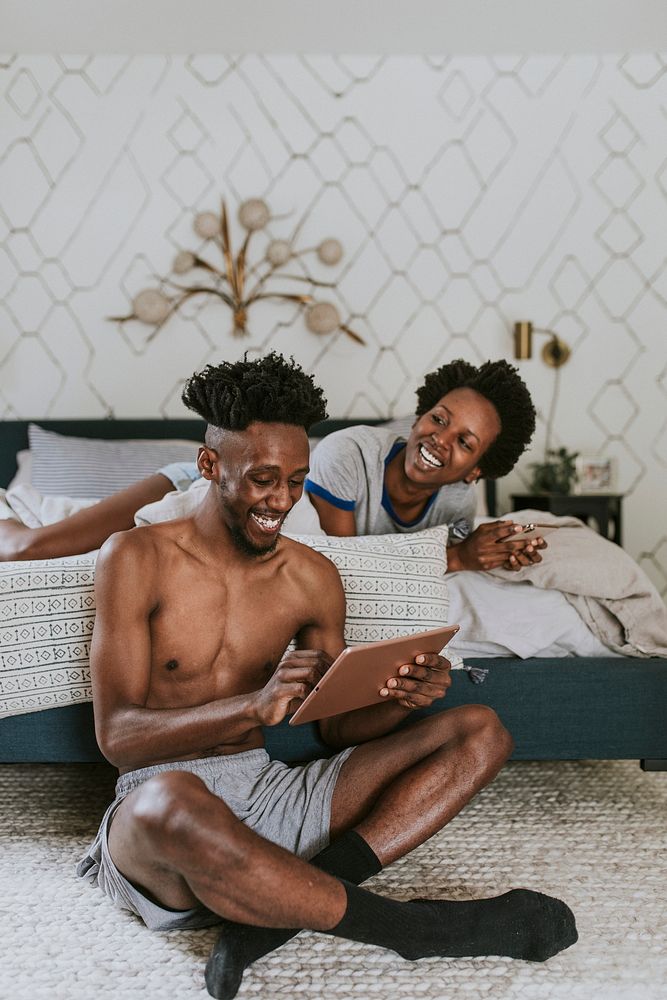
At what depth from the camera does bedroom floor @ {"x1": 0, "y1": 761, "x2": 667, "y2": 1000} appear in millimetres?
1401

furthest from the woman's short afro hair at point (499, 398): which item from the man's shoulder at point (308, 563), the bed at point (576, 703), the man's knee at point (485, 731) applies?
the man's knee at point (485, 731)

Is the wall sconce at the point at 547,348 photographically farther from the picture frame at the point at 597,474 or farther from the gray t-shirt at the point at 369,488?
the gray t-shirt at the point at 369,488

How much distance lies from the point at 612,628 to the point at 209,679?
100 cm

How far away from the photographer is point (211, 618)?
65.1 inches

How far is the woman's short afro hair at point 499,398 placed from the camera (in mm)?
2414

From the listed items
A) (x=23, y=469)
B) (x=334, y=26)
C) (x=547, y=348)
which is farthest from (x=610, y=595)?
(x=334, y=26)

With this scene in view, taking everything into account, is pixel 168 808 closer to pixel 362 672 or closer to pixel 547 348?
pixel 362 672

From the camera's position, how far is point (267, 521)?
5.19ft

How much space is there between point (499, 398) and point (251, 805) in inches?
50.5

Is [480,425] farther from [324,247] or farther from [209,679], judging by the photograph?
[324,247]

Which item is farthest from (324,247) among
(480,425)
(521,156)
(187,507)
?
(187,507)

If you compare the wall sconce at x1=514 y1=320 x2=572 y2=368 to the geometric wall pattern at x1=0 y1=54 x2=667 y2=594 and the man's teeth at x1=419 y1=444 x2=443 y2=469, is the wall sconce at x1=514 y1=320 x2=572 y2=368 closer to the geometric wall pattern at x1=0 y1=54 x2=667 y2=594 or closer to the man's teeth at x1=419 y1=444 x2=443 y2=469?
the geometric wall pattern at x1=0 y1=54 x2=667 y2=594

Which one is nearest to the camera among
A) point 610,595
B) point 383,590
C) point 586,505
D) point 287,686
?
point 287,686

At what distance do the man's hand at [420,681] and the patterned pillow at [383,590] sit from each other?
1.27ft
